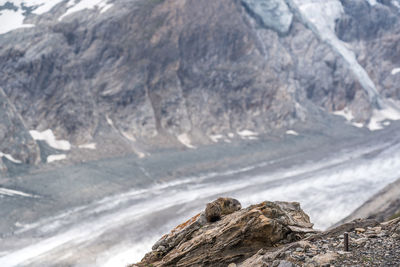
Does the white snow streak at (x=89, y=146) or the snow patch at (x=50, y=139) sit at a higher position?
the snow patch at (x=50, y=139)

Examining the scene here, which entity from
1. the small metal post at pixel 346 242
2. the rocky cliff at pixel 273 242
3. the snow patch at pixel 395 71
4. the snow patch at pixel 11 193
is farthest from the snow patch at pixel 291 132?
the small metal post at pixel 346 242

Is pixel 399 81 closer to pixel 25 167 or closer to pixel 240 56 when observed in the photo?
pixel 240 56

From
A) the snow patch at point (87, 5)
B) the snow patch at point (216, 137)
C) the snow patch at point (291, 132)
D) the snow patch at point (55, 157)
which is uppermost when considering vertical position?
the snow patch at point (87, 5)

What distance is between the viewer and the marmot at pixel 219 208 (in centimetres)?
1446

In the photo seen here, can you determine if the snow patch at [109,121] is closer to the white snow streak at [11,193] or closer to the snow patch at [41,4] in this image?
the snow patch at [41,4]

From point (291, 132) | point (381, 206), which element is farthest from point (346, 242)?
point (291, 132)

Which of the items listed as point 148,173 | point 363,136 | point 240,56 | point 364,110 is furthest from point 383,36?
point 148,173

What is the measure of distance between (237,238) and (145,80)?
67.8 metres

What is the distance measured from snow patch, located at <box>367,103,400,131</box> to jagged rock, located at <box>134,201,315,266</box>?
99.8 m

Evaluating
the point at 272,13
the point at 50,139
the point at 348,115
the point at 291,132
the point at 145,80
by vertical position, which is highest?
the point at 272,13

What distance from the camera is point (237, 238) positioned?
12.8m

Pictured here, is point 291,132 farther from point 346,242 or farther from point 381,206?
point 346,242

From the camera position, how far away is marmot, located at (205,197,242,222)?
47.4ft

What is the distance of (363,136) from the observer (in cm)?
9725
